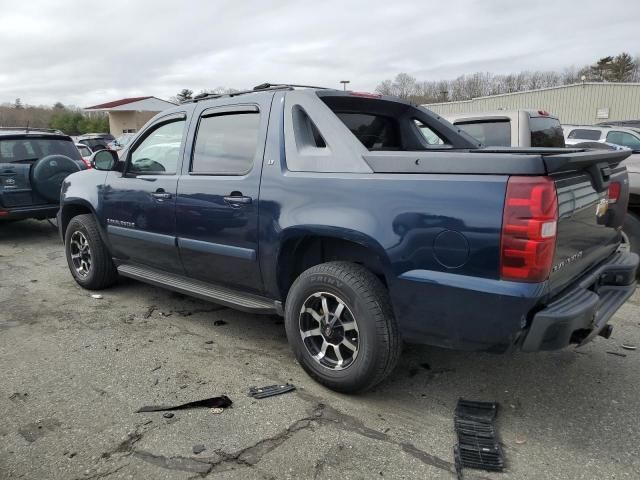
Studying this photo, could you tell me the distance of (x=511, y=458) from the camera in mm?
2488

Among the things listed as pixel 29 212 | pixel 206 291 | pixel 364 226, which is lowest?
pixel 206 291

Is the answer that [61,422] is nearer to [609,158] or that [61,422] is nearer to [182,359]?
[182,359]

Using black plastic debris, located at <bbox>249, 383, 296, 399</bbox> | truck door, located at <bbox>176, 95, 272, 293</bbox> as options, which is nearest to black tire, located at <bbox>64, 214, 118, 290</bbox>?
truck door, located at <bbox>176, 95, 272, 293</bbox>

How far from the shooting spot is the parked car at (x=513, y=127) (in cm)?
593

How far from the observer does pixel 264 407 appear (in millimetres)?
2955

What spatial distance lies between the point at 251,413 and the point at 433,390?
116 cm

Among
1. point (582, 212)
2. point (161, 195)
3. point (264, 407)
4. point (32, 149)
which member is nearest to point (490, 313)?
point (582, 212)

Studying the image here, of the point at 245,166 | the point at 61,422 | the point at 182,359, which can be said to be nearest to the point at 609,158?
the point at 245,166

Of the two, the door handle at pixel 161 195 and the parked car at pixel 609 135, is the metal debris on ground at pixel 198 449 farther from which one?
the parked car at pixel 609 135

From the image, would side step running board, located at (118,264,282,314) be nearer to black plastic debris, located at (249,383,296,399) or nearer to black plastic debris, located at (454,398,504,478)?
black plastic debris, located at (249,383,296,399)

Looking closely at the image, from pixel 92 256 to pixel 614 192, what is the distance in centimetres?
457

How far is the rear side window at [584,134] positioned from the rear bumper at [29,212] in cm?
962

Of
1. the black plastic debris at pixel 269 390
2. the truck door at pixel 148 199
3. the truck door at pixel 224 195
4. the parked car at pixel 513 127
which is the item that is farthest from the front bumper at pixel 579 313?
the parked car at pixel 513 127

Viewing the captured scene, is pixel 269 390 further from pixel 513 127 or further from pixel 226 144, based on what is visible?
pixel 513 127
